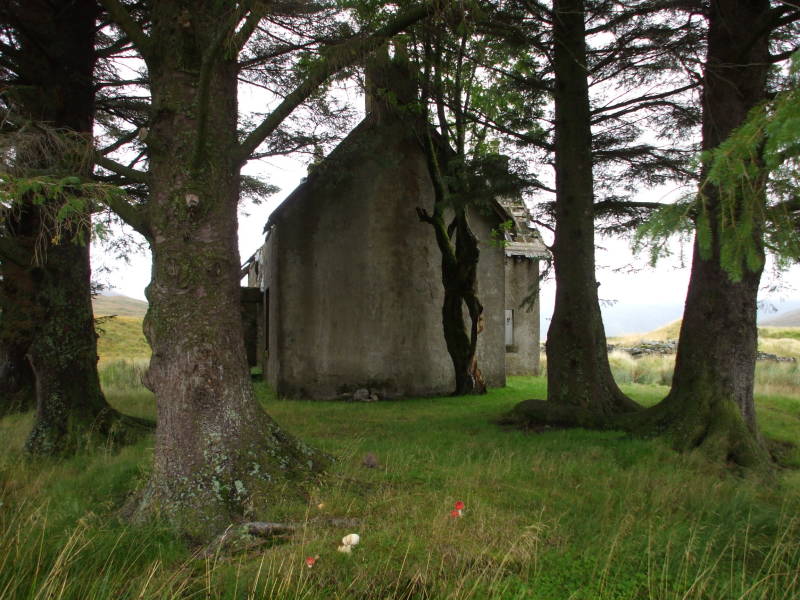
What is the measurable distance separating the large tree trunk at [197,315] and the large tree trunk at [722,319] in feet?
17.7

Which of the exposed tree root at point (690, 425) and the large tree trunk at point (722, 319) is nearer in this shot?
the exposed tree root at point (690, 425)

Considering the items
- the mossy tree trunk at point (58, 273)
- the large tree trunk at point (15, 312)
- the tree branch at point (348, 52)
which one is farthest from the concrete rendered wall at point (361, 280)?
the tree branch at point (348, 52)

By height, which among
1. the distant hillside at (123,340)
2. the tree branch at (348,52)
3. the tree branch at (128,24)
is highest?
the tree branch at (128,24)

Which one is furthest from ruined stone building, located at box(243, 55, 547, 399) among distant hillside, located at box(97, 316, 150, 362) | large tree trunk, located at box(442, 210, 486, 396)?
distant hillside, located at box(97, 316, 150, 362)

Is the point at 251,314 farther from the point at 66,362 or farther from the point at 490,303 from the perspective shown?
the point at 66,362

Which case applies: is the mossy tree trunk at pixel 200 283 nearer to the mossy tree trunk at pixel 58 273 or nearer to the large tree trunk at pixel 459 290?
the mossy tree trunk at pixel 58 273

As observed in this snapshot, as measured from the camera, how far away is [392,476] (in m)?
5.52

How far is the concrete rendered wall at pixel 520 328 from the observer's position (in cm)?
2091

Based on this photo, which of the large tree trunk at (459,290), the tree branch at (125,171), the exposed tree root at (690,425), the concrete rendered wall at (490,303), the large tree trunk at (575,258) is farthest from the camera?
the concrete rendered wall at (490,303)

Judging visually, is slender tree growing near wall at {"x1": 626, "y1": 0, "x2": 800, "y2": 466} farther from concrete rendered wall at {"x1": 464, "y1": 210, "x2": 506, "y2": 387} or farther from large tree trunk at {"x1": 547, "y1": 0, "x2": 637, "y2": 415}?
concrete rendered wall at {"x1": 464, "y1": 210, "x2": 506, "y2": 387}

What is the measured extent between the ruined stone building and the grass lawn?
7.34 meters

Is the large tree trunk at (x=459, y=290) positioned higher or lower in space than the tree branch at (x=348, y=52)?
lower

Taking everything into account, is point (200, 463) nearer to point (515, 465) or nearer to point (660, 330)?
point (515, 465)

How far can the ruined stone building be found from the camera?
14258mm
